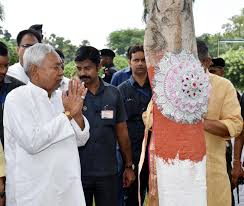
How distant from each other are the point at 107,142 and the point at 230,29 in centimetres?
9953

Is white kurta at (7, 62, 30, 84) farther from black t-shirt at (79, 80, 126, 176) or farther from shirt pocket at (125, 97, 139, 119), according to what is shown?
shirt pocket at (125, 97, 139, 119)

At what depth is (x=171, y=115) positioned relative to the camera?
11.2 feet

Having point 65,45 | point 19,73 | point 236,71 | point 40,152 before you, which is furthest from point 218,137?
point 65,45

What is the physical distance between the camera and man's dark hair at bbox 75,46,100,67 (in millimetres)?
5098

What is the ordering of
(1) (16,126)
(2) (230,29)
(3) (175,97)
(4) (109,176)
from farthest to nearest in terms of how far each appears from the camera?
(2) (230,29), (4) (109,176), (1) (16,126), (3) (175,97)

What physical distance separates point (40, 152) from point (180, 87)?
1128mm

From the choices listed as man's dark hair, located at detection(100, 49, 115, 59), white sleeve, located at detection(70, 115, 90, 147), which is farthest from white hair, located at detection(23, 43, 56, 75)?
man's dark hair, located at detection(100, 49, 115, 59)

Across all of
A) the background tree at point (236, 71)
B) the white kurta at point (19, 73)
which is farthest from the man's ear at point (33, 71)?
the background tree at point (236, 71)

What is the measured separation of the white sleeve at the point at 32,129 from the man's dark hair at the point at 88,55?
1.27m

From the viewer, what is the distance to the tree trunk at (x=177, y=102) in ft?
11.2

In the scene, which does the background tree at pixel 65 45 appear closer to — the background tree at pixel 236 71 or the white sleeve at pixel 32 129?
the background tree at pixel 236 71

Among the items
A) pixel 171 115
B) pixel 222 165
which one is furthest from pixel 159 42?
pixel 222 165

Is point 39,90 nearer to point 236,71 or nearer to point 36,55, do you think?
point 36,55

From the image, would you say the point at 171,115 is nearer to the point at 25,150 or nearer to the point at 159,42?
the point at 159,42
